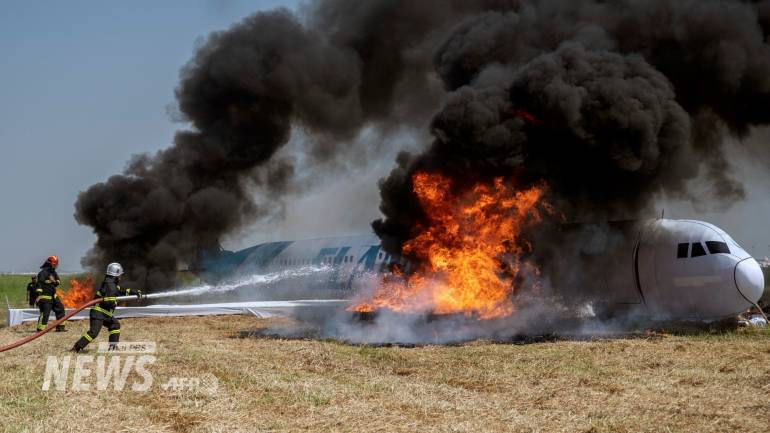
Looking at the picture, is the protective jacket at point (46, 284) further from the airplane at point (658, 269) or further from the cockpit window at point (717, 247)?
the cockpit window at point (717, 247)

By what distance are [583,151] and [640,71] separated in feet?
8.34

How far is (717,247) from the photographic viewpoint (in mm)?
18797

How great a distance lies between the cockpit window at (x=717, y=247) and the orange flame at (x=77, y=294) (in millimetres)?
22704

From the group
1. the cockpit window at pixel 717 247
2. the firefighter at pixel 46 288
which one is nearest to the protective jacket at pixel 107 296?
the firefighter at pixel 46 288

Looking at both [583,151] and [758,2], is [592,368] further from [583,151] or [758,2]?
[758,2]

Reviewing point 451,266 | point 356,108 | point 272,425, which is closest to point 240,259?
point 356,108

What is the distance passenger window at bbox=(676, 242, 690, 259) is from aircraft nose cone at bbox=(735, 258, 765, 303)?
133cm

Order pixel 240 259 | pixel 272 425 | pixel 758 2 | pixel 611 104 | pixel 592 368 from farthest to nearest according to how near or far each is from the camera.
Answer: pixel 240 259 → pixel 758 2 → pixel 611 104 → pixel 592 368 → pixel 272 425

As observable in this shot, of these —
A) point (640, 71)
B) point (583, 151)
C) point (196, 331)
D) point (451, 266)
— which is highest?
point (640, 71)

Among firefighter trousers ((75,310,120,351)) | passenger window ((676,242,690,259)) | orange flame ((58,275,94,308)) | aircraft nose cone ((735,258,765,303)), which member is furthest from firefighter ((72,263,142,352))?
aircraft nose cone ((735,258,765,303))

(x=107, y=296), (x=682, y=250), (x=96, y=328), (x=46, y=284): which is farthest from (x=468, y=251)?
(x=46, y=284)

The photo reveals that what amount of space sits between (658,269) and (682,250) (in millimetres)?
846

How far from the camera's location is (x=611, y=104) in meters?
17.5

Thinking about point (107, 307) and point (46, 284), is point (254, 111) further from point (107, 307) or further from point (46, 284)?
point (107, 307)
